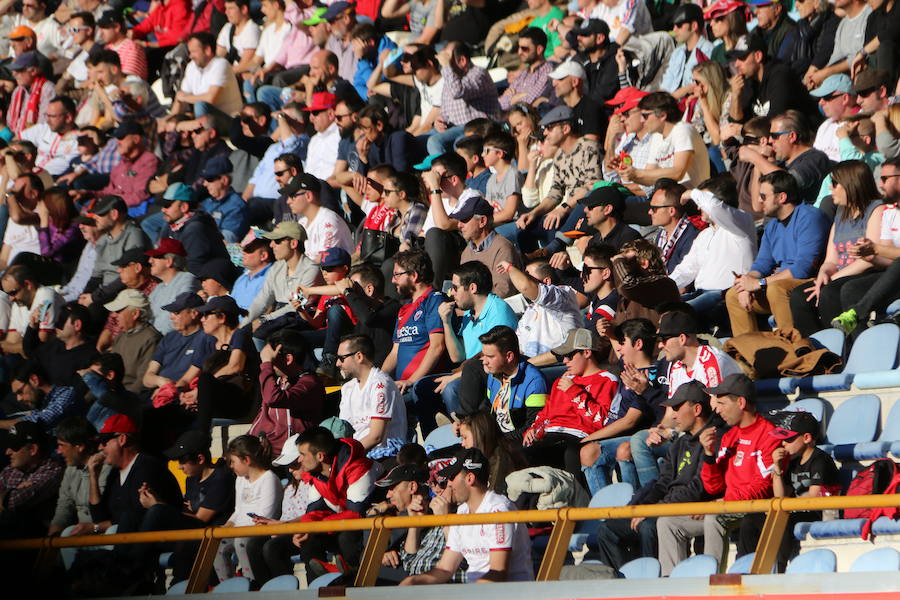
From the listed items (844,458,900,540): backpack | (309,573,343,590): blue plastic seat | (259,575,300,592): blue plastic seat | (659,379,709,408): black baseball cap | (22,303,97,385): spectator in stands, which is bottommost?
(22,303,97,385): spectator in stands

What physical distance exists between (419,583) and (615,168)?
15.4ft

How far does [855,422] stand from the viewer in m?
7.35

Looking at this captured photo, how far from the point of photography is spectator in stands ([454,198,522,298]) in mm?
9859

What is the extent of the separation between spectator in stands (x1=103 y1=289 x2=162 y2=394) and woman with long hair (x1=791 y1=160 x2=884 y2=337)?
4.88m

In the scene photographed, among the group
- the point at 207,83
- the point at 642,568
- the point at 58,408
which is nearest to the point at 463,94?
the point at 207,83

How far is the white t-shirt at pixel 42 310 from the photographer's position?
12102mm

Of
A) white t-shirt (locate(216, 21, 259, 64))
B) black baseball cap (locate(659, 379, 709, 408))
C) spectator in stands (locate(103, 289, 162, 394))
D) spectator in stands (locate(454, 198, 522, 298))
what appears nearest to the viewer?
black baseball cap (locate(659, 379, 709, 408))

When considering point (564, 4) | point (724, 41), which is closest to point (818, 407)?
point (724, 41)

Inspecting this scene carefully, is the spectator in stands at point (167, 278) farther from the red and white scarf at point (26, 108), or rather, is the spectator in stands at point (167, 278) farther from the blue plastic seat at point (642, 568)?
the blue plastic seat at point (642, 568)

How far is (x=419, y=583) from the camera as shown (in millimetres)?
6633

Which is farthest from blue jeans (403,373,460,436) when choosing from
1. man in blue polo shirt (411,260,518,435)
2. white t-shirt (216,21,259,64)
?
white t-shirt (216,21,259,64)

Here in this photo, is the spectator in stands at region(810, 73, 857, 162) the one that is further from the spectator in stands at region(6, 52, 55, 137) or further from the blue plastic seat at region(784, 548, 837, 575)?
the spectator in stands at region(6, 52, 55, 137)

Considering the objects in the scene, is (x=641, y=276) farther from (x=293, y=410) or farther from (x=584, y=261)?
(x=293, y=410)

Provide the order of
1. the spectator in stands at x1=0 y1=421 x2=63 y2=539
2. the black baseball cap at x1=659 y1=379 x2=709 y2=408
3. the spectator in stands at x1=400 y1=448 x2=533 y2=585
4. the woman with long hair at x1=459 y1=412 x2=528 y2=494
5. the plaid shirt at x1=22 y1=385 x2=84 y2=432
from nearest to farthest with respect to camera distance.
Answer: the spectator in stands at x1=400 y1=448 x2=533 y2=585, the black baseball cap at x1=659 y1=379 x2=709 y2=408, the woman with long hair at x1=459 y1=412 x2=528 y2=494, the spectator in stands at x1=0 y1=421 x2=63 y2=539, the plaid shirt at x1=22 y1=385 x2=84 y2=432
